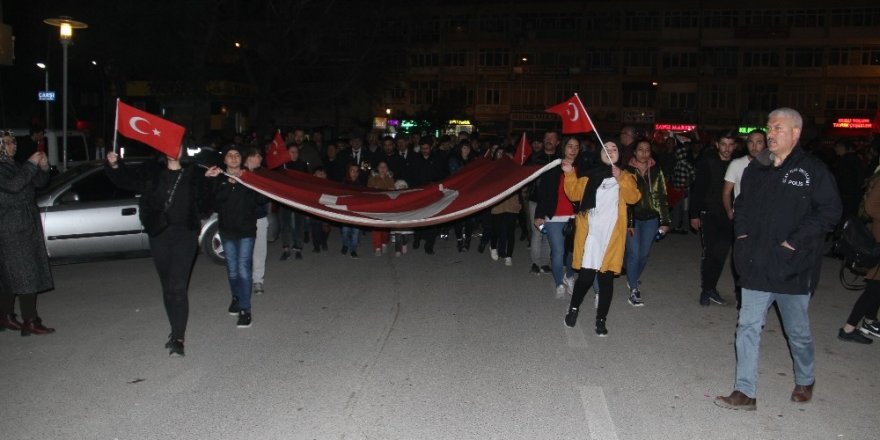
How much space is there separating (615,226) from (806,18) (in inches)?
2376

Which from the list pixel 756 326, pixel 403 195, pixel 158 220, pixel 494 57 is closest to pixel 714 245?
pixel 756 326

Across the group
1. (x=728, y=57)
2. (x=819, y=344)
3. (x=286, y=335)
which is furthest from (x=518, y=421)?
(x=728, y=57)

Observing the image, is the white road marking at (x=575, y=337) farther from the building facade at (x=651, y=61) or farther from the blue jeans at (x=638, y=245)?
the building facade at (x=651, y=61)

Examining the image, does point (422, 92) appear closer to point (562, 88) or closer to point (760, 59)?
point (562, 88)

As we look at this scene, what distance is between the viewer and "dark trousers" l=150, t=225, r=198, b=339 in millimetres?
6430

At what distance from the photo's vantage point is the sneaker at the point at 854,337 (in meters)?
7.01

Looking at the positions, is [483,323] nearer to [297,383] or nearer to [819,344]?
[297,383]

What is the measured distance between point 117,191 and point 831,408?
9.24 meters

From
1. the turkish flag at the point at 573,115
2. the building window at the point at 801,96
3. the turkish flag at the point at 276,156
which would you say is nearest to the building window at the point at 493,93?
the building window at the point at 801,96

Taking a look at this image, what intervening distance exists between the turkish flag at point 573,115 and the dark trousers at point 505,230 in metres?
4.06

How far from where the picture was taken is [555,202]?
8.77 meters

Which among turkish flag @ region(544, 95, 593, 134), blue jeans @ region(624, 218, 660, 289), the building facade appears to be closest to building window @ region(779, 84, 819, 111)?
the building facade

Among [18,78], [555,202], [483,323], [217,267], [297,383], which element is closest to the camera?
[297,383]

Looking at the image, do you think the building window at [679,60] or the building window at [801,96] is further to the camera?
the building window at [679,60]
